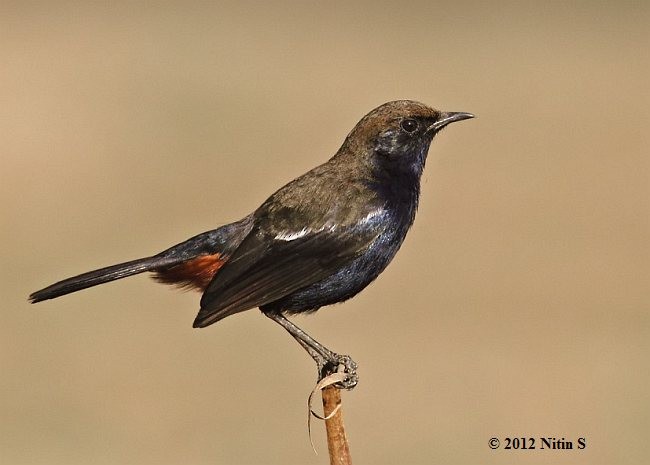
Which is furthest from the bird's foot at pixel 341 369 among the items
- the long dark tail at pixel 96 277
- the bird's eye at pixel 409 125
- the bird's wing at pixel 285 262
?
the bird's eye at pixel 409 125

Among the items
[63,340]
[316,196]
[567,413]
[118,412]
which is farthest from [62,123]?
[316,196]

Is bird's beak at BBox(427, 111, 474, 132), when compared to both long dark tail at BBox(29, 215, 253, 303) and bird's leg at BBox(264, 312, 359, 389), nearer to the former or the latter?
long dark tail at BBox(29, 215, 253, 303)

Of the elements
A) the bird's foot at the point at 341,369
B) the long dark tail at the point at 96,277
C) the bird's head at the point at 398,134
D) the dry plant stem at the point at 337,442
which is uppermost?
the bird's head at the point at 398,134

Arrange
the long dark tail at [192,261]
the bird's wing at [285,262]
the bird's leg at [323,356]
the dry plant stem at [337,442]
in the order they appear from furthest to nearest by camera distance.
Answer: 1. the bird's leg at [323,356]
2. the long dark tail at [192,261]
3. the bird's wing at [285,262]
4. the dry plant stem at [337,442]

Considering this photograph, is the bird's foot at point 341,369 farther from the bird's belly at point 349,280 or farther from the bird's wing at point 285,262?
the bird's wing at point 285,262

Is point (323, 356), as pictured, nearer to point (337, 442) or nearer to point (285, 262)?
point (285, 262)

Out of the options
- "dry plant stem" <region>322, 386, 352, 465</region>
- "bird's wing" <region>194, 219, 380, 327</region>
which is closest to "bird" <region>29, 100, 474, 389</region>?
"bird's wing" <region>194, 219, 380, 327</region>
